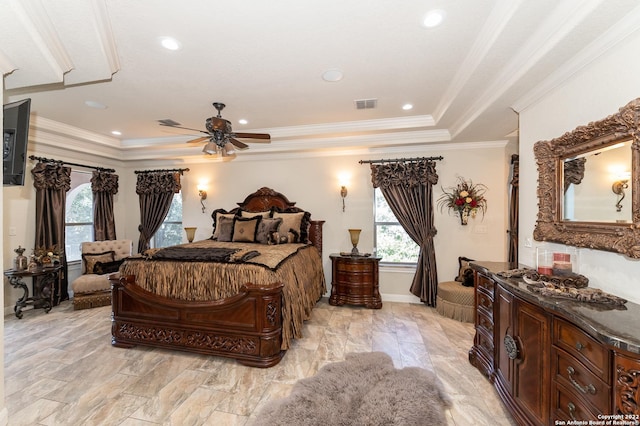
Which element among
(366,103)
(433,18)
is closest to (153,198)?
(366,103)

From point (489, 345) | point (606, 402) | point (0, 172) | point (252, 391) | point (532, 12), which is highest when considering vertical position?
point (532, 12)

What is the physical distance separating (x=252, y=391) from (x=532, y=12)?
332 centimetres

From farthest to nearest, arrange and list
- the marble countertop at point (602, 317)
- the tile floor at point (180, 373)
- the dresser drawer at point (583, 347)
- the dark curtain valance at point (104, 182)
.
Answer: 1. the dark curtain valance at point (104, 182)
2. the tile floor at point (180, 373)
3. the dresser drawer at point (583, 347)
4. the marble countertop at point (602, 317)

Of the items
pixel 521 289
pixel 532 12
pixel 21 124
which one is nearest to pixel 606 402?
pixel 521 289

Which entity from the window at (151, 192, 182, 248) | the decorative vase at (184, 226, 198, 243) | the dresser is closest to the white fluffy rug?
the dresser

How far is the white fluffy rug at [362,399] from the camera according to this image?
1.92m

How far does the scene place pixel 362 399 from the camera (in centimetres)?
214

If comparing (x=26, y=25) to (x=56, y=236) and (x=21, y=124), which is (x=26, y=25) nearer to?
(x=21, y=124)

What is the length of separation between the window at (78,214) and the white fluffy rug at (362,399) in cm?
511

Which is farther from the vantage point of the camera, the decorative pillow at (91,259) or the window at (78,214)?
the window at (78,214)

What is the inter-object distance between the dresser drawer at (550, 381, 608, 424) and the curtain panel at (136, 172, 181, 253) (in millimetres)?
5889

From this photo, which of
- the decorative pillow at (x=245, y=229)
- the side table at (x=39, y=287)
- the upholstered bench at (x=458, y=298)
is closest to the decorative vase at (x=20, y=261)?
the side table at (x=39, y=287)

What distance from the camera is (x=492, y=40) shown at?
1.98 metres

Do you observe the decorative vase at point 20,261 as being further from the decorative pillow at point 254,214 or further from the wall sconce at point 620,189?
the wall sconce at point 620,189
